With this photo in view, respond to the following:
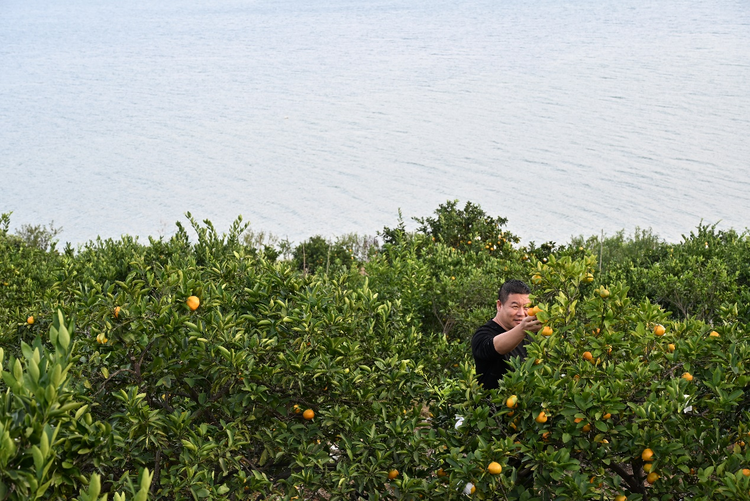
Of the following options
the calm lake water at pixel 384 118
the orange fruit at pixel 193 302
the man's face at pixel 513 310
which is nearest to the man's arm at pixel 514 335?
the man's face at pixel 513 310

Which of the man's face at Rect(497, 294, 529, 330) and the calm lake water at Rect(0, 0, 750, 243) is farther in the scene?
the calm lake water at Rect(0, 0, 750, 243)

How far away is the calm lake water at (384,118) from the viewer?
33.7 metres

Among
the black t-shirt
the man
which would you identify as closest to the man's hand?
the man


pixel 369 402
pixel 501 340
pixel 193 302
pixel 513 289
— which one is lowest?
pixel 369 402

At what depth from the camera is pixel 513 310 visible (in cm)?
393

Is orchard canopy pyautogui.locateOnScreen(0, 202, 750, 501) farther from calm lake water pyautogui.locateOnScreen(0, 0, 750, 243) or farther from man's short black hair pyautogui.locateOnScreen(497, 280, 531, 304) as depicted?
calm lake water pyautogui.locateOnScreen(0, 0, 750, 243)

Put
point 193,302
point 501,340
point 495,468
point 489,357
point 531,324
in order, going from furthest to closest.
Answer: point 489,357 → point 501,340 → point 531,324 → point 193,302 → point 495,468

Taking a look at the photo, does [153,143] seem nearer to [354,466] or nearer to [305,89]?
[305,89]

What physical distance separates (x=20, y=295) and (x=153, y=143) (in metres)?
42.5

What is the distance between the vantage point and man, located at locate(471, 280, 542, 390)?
3609 millimetres

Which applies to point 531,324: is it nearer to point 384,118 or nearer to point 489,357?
point 489,357

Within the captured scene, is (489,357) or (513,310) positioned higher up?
(513,310)

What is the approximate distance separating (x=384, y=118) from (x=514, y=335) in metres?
45.7

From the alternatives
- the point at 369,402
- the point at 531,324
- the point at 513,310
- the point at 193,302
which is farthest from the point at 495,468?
the point at 193,302
